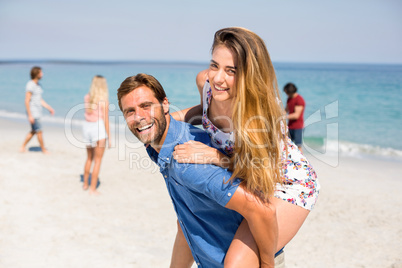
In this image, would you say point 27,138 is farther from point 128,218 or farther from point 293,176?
point 293,176

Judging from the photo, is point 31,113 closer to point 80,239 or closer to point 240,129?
point 80,239

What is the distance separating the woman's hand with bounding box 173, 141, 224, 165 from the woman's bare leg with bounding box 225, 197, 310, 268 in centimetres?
41

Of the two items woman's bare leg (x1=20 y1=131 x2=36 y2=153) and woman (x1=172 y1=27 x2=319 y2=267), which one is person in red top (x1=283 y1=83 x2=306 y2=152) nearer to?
woman's bare leg (x1=20 y1=131 x2=36 y2=153)

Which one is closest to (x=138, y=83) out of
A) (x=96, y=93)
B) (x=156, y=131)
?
(x=156, y=131)

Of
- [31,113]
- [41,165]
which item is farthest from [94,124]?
[31,113]

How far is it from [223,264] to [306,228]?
12.9ft

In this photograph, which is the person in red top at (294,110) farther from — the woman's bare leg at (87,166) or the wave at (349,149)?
the woman's bare leg at (87,166)

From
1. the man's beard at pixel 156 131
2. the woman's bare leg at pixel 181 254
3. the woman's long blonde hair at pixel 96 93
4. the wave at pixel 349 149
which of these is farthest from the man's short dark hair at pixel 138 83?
the wave at pixel 349 149

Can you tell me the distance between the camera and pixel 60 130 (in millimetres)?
13672

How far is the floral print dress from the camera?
7.59 feet

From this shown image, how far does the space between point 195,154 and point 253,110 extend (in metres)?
0.41

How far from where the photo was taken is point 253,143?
7.01ft

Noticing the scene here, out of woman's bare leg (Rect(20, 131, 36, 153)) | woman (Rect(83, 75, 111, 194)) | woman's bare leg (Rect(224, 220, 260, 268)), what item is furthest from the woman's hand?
woman's bare leg (Rect(20, 131, 36, 153))

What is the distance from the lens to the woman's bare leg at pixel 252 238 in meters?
2.07
